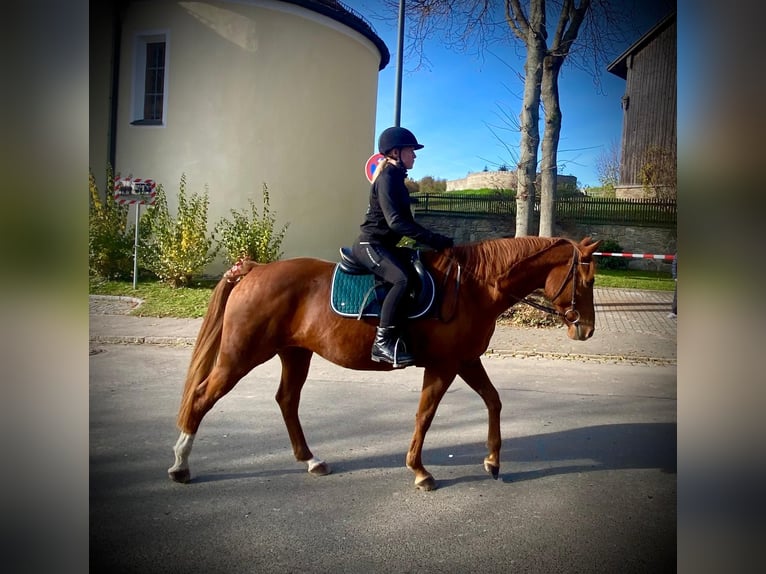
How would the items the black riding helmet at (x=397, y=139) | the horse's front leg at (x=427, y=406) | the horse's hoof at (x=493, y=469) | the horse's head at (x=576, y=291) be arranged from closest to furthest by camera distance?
the black riding helmet at (x=397, y=139)
the horse's head at (x=576, y=291)
the horse's front leg at (x=427, y=406)
the horse's hoof at (x=493, y=469)

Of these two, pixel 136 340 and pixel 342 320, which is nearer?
pixel 136 340

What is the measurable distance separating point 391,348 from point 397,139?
109cm

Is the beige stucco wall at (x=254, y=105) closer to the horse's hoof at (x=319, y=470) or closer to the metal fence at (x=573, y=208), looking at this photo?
the metal fence at (x=573, y=208)

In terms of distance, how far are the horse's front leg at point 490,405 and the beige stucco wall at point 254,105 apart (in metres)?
1.40

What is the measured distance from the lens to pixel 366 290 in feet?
9.28

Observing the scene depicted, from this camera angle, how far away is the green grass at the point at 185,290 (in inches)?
85.8

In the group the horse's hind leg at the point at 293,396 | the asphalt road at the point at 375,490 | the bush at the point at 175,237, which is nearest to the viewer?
the asphalt road at the point at 375,490

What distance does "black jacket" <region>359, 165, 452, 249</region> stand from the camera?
94.6 inches

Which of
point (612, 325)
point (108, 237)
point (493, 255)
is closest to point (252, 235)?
point (108, 237)

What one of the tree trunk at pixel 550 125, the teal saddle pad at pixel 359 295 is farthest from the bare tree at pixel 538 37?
the teal saddle pad at pixel 359 295

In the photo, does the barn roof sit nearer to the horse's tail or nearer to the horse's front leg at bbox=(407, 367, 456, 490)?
the horse's front leg at bbox=(407, 367, 456, 490)

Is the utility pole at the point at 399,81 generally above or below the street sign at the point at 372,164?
above

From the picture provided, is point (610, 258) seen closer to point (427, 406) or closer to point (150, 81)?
point (427, 406)

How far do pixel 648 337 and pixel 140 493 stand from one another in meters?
2.32
